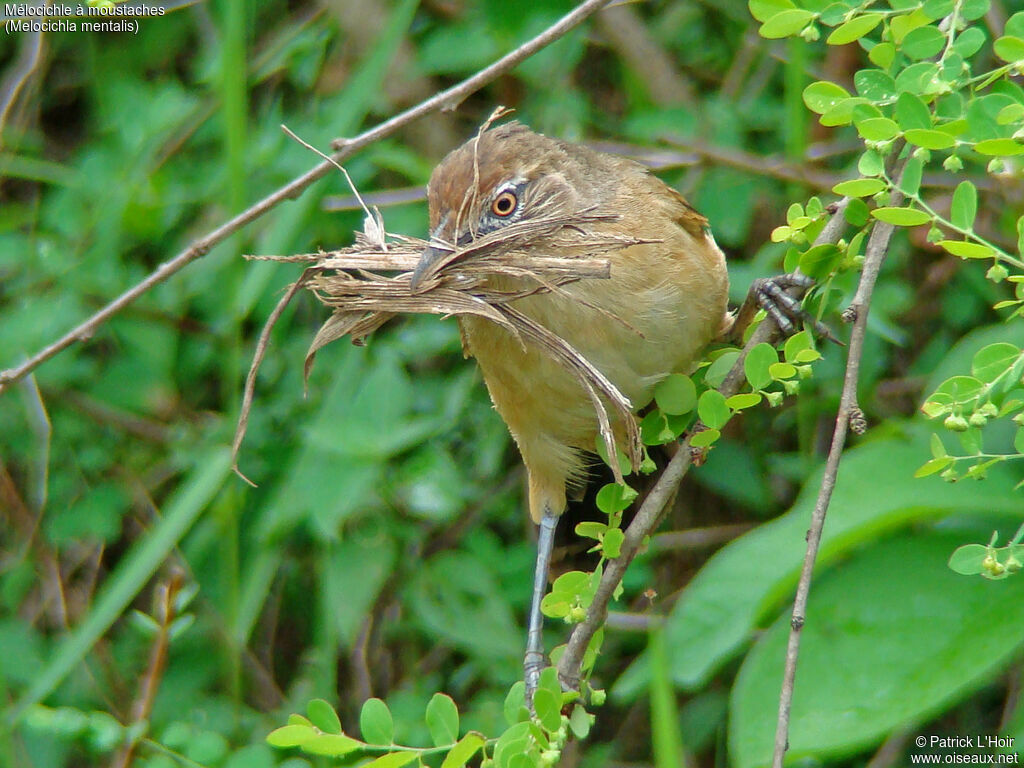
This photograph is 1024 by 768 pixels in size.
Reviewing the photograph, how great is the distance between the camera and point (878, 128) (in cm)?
195

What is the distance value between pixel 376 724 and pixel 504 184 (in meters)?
1.39

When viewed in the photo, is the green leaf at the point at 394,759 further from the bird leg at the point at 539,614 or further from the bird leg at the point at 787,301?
the bird leg at the point at 787,301

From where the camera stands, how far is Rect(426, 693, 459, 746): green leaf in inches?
89.7

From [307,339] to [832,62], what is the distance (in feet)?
8.03

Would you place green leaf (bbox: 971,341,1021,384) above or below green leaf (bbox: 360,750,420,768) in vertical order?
above

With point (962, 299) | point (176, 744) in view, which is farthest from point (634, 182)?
point (176, 744)

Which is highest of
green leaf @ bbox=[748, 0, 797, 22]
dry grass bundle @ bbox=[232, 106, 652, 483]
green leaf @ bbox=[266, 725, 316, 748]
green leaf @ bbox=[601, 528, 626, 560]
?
green leaf @ bbox=[748, 0, 797, 22]

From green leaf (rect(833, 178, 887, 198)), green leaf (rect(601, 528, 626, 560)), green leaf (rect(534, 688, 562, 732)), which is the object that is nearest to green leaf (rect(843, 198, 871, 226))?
green leaf (rect(833, 178, 887, 198))

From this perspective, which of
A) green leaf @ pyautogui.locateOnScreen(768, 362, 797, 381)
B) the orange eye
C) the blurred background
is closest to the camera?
green leaf @ pyautogui.locateOnScreen(768, 362, 797, 381)

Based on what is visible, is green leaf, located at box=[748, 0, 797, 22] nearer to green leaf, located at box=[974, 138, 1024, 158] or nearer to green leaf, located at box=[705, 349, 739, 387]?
green leaf, located at box=[974, 138, 1024, 158]

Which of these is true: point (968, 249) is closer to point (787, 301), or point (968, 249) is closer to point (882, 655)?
point (787, 301)

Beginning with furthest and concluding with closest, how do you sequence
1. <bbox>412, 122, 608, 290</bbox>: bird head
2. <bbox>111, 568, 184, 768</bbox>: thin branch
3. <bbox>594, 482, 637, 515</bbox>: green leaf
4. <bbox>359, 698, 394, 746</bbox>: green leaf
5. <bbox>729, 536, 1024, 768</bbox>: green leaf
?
<bbox>111, 568, 184, 768</bbox>: thin branch
<bbox>729, 536, 1024, 768</bbox>: green leaf
<bbox>412, 122, 608, 290</bbox>: bird head
<bbox>594, 482, 637, 515</bbox>: green leaf
<bbox>359, 698, 394, 746</bbox>: green leaf

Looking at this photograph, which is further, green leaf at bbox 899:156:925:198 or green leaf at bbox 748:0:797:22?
green leaf at bbox 748:0:797:22

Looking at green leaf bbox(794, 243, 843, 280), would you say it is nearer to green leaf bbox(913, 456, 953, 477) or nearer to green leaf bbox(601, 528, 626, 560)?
green leaf bbox(913, 456, 953, 477)
